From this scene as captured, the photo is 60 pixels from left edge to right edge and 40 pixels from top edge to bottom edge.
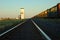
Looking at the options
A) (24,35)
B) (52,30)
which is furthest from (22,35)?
(52,30)

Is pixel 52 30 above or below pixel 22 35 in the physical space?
below

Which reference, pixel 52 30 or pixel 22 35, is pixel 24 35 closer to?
pixel 22 35

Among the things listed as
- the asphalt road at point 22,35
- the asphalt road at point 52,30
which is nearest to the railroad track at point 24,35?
the asphalt road at point 22,35

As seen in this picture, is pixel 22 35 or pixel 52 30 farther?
pixel 52 30

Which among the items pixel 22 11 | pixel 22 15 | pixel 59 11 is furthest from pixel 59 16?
pixel 22 11

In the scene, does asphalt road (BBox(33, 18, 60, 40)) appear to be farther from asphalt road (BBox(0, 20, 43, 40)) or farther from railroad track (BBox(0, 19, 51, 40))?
asphalt road (BBox(0, 20, 43, 40))

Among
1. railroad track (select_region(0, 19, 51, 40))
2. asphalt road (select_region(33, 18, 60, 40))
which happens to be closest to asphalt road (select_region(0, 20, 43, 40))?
railroad track (select_region(0, 19, 51, 40))

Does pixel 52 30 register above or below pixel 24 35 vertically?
below

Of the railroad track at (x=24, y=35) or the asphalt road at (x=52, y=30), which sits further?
the asphalt road at (x=52, y=30)

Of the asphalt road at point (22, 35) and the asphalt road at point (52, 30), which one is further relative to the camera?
the asphalt road at point (52, 30)

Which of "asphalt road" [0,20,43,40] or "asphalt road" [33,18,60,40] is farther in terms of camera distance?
"asphalt road" [33,18,60,40]

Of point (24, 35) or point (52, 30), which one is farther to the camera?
point (52, 30)

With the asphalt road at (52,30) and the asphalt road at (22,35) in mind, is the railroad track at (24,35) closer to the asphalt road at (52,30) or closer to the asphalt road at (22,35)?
the asphalt road at (22,35)

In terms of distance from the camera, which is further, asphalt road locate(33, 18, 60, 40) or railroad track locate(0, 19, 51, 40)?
asphalt road locate(33, 18, 60, 40)
